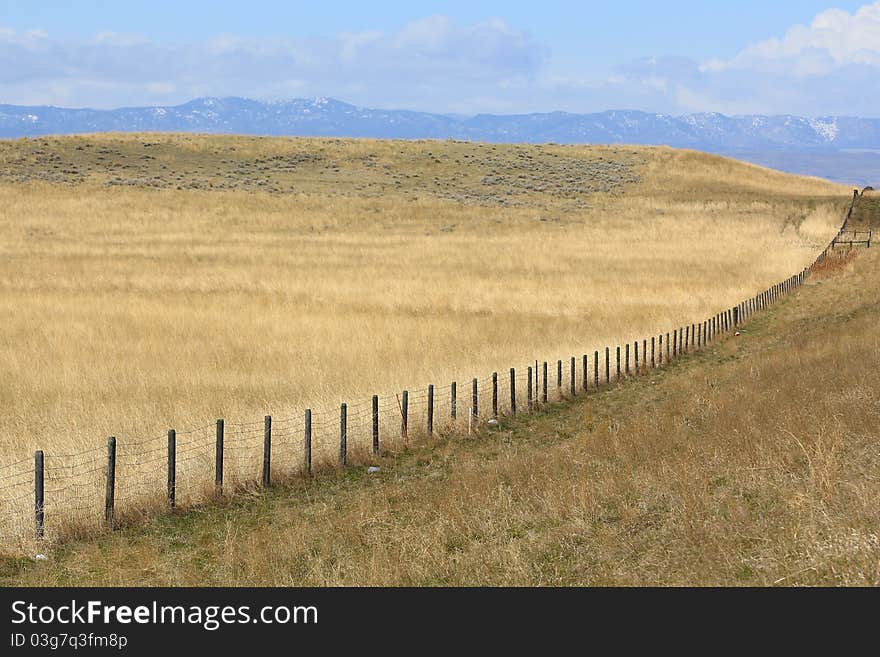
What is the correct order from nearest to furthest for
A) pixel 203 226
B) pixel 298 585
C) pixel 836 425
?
pixel 298 585 < pixel 836 425 < pixel 203 226

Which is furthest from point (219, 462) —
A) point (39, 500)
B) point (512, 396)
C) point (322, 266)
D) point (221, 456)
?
point (322, 266)

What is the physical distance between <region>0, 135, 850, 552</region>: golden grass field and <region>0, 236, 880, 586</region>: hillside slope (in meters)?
2.10

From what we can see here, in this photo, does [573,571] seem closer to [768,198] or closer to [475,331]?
[475,331]

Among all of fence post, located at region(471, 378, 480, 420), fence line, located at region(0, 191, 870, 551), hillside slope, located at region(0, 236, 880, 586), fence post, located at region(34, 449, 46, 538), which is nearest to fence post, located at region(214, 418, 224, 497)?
fence line, located at region(0, 191, 870, 551)

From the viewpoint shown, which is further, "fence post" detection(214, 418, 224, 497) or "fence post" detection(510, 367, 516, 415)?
"fence post" detection(510, 367, 516, 415)

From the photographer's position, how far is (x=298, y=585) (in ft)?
31.1

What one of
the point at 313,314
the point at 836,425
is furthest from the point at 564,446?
the point at 313,314

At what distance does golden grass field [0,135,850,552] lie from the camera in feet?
72.3

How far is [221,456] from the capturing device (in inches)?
558

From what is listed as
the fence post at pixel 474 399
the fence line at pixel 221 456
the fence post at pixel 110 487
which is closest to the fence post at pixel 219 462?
the fence line at pixel 221 456

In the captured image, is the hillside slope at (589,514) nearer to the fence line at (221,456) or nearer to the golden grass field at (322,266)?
the fence line at (221,456)

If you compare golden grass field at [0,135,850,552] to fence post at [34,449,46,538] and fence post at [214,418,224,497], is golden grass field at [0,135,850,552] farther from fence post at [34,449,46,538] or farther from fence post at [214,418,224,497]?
fence post at [34,449,46,538]

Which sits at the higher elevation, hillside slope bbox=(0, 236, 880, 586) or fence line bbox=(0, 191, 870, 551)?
hillside slope bbox=(0, 236, 880, 586)

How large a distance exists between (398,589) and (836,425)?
23.7 feet
